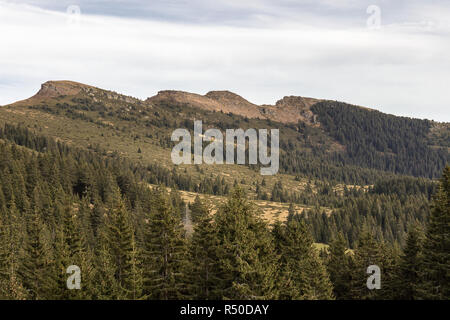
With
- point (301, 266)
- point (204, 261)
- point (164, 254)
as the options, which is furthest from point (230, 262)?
point (301, 266)

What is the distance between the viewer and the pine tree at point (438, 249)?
37.0 meters

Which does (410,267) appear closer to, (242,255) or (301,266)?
(301,266)

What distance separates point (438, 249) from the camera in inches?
1510

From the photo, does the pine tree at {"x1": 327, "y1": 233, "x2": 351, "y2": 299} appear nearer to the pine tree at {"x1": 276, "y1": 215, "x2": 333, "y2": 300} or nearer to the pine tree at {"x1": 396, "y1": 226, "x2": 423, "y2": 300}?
the pine tree at {"x1": 396, "y1": 226, "x2": 423, "y2": 300}

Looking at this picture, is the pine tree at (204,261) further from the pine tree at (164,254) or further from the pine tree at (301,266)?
the pine tree at (301,266)

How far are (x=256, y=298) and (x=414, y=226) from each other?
24030 mm

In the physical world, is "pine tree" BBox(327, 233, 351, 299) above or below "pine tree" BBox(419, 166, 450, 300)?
below

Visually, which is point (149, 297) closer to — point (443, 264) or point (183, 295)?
point (183, 295)

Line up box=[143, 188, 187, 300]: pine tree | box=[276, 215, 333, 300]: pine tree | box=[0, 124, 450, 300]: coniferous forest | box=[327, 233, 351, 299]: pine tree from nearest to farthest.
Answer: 1. box=[0, 124, 450, 300]: coniferous forest
2. box=[276, 215, 333, 300]: pine tree
3. box=[143, 188, 187, 300]: pine tree
4. box=[327, 233, 351, 299]: pine tree

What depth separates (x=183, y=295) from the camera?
38.8 meters

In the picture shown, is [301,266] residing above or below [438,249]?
below

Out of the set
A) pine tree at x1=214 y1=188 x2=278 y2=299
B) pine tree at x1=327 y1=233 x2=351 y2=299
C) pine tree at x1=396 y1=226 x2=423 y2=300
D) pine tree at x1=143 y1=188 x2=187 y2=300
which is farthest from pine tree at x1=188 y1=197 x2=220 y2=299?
pine tree at x1=327 y1=233 x2=351 y2=299

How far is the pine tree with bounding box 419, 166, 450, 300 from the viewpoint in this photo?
3697 cm
